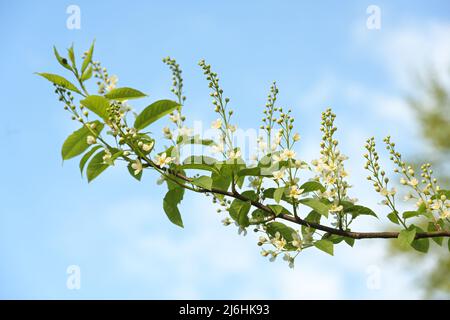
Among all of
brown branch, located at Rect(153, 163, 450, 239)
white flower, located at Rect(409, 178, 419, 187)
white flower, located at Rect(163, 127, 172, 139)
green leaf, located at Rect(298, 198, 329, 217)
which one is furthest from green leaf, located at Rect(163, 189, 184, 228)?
white flower, located at Rect(409, 178, 419, 187)

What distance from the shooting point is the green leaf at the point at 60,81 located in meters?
1.84

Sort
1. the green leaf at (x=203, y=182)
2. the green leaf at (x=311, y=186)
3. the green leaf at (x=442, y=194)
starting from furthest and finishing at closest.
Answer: the green leaf at (x=442, y=194), the green leaf at (x=311, y=186), the green leaf at (x=203, y=182)

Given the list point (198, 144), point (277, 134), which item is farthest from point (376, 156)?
point (198, 144)

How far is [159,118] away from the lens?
1.82 m

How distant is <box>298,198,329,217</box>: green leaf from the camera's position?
171cm

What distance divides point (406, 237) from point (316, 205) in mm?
341

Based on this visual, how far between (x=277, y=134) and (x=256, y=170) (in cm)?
18

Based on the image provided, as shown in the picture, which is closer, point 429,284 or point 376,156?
point 376,156

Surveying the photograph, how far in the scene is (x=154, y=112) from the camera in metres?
1.80

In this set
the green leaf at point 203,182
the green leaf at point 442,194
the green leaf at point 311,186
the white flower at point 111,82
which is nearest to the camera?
the green leaf at point 203,182

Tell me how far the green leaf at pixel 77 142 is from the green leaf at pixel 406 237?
1.16 metres

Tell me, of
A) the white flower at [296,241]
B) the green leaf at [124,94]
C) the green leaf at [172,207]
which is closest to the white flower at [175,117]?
the green leaf at [124,94]

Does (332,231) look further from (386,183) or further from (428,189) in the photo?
(428,189)

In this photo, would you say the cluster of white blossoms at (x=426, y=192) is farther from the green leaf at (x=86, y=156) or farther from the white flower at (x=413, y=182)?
the green leaf at (x=86, y=156)
